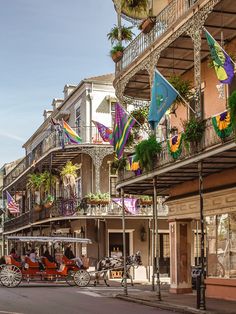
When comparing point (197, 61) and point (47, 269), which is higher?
point (197, 61)

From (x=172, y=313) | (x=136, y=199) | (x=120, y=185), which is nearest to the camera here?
(x=172, y=313)

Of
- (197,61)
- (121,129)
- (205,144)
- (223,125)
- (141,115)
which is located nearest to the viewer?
(223,125)

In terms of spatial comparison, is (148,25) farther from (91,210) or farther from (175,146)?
(91,210)

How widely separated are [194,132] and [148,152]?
2.96 m

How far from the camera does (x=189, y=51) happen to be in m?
20.1

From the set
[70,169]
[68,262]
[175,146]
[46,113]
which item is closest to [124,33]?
[175,146]

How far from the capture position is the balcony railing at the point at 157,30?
18.6 meters

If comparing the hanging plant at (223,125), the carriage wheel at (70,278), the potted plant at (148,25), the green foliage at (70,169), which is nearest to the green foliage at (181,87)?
the potted plant at (148,25)

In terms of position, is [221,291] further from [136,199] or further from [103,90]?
[103,90]

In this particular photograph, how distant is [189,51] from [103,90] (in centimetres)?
1484

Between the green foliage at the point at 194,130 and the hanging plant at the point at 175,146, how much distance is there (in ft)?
2.53

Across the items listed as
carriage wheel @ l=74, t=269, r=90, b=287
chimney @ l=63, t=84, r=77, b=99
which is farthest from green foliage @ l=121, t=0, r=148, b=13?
chimney @ l=63, t=84, r=77, b=99

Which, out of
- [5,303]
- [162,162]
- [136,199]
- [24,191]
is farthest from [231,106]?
[24,191]

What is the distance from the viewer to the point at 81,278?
87.4 ft
